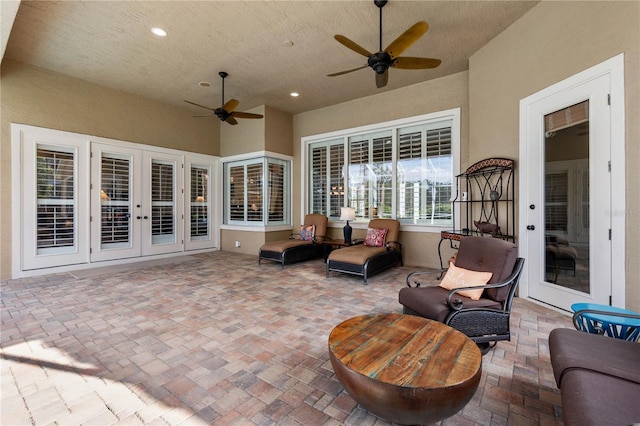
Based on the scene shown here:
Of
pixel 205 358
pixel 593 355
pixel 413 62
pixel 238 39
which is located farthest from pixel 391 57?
pixel 205 358

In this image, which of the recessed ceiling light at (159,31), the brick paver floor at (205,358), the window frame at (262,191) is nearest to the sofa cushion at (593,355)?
the brick paver floor at (205,358)

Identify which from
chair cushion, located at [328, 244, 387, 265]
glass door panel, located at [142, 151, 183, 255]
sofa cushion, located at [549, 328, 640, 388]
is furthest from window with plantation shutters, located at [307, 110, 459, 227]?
sofa cushion, located at [549, 328, 640, 388]

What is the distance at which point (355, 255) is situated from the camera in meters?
4.86

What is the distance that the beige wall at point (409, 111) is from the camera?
5273 millimetres

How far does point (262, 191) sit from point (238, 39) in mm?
3539

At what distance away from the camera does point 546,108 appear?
350 centimetres

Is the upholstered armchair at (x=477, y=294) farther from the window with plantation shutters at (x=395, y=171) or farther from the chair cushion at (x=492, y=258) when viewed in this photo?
the window with plantation shutters at (x=395, y=171)

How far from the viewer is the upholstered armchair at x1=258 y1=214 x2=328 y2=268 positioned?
5.86 m

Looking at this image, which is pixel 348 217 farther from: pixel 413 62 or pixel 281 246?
pixel 413 62

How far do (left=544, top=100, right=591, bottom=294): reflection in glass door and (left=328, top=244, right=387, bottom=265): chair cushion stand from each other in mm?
2354

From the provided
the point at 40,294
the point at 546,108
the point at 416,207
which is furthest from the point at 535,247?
the point at 40,294

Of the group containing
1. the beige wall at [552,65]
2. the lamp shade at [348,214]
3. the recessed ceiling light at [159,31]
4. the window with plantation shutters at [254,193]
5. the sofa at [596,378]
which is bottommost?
the sofa at [596,378]

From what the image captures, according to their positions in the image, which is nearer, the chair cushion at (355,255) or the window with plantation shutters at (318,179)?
the chair cushion at (355,255)

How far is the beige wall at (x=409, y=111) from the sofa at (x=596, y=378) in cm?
392
